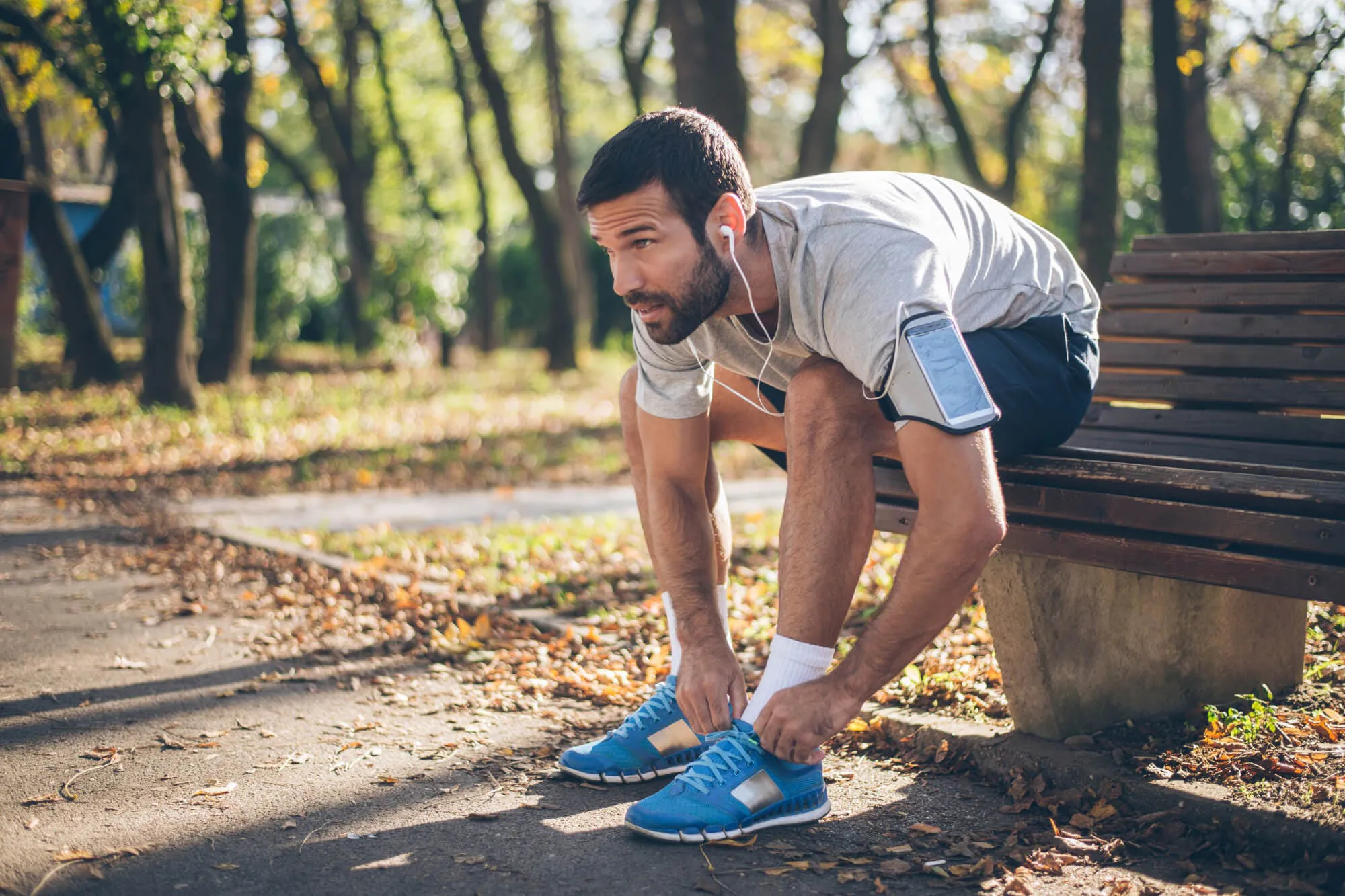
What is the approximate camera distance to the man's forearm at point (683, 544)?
10.0 ft

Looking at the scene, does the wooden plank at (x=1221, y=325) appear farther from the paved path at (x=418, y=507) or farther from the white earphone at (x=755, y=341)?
the paved path at (x=418, y=507)

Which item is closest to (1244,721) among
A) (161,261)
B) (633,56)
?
(161,261)

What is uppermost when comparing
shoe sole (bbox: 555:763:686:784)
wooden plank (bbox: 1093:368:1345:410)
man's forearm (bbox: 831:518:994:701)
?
wooden plank (bbox: 1093:368:1345:410)

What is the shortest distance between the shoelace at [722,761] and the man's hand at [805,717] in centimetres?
6

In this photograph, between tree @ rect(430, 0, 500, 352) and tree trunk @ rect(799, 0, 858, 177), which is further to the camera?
tree @ rect(430, 0, 500, 352)

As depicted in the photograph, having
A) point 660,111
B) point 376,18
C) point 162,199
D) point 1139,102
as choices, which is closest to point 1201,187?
point 660,111

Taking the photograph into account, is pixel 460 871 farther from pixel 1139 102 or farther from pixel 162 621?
pixel 1139 102

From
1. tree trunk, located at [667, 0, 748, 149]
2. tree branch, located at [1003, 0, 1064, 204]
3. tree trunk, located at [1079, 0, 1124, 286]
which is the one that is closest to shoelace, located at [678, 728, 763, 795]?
tree trunk, located at [1079, 0, 1124, 286]

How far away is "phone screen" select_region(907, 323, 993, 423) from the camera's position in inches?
92.6

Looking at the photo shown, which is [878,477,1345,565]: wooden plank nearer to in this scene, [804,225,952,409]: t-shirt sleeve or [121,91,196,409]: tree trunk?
[804,225,952,409]: t-shirt sleeve

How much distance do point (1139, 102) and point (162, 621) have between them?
68.3 feet

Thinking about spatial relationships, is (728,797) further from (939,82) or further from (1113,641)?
(939,82)

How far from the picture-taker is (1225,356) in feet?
12.3

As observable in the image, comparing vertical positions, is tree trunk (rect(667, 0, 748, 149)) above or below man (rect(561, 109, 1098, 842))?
above
